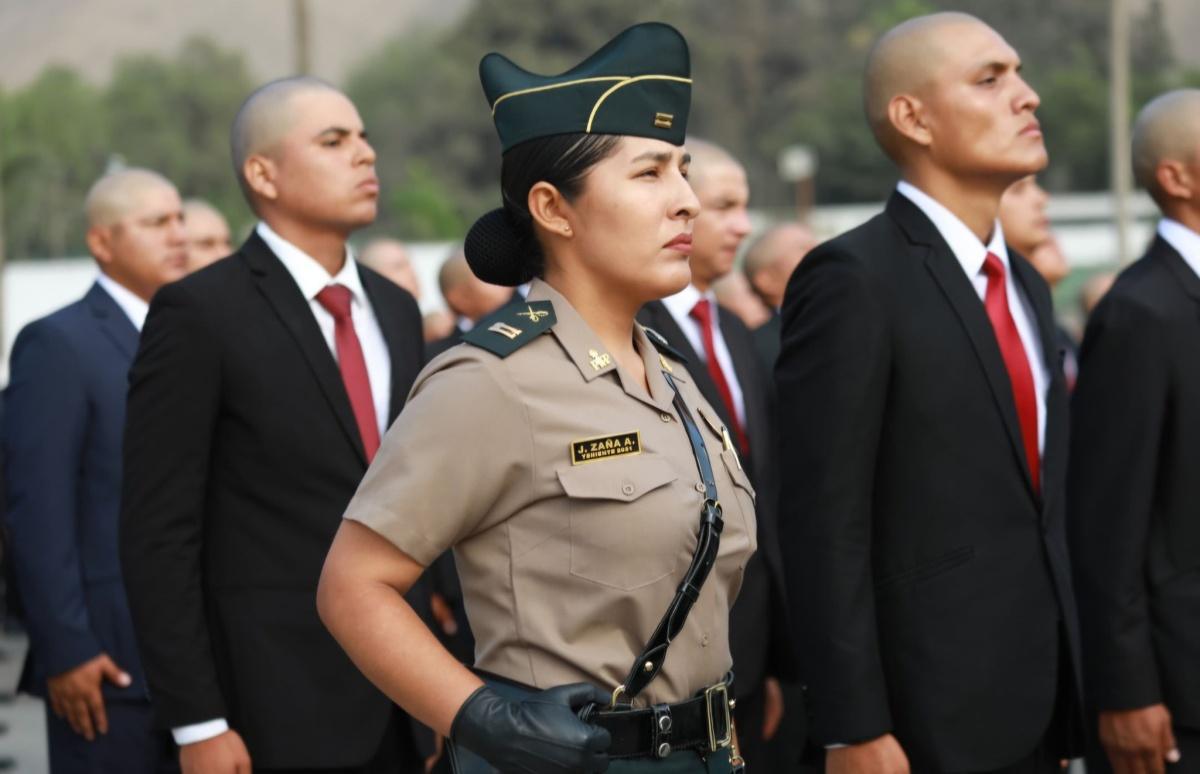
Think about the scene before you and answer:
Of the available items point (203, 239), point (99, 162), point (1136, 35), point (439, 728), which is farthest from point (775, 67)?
point (439, 728)

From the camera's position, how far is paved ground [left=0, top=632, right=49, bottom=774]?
27.1 ft

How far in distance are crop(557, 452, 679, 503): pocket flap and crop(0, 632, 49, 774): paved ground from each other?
579 cm

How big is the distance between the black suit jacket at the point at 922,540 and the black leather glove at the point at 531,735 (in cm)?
132

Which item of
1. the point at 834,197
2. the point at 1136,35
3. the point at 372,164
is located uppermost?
the point at 1136,35

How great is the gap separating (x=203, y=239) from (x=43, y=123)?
291ft

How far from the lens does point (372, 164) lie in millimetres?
4508

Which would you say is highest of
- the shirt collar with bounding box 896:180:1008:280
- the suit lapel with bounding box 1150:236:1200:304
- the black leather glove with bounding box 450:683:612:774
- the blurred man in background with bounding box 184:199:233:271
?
the blurred man in background with bounding box 184:199:233:271

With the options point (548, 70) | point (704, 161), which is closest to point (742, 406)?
point (704, 161)

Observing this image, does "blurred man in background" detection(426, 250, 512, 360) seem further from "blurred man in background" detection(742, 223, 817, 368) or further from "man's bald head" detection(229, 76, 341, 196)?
"man's bald head" detection(229, 76, 341, 196)

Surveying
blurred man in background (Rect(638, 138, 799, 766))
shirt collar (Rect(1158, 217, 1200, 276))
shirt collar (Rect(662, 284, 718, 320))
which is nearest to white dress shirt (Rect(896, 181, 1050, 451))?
shirt collar (Rect(1158, 217, 1200, 276))

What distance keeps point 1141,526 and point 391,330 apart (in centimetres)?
185

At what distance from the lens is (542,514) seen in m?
2.65

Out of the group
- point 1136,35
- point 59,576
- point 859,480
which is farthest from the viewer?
point 1136,35

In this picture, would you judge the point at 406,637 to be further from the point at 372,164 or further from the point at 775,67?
the point at 775,67
